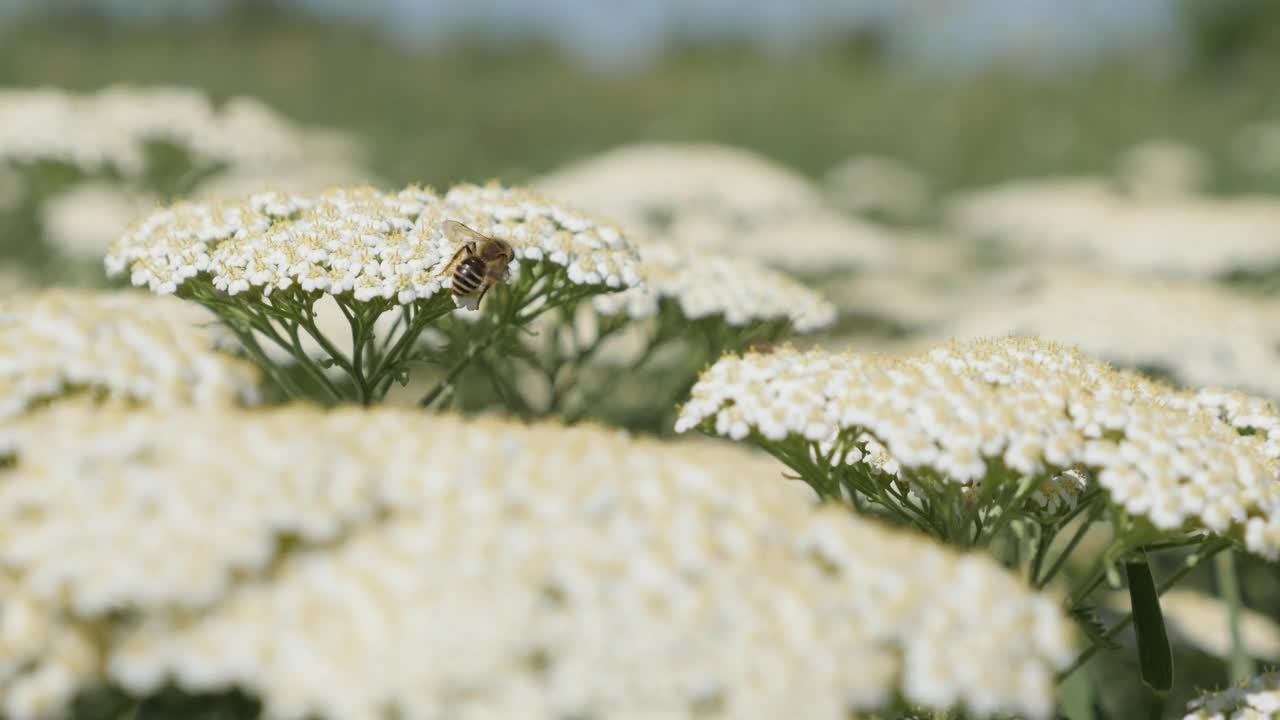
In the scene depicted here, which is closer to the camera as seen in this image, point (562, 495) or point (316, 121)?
point (562, 495)

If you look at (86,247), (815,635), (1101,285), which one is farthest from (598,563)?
(86,247)

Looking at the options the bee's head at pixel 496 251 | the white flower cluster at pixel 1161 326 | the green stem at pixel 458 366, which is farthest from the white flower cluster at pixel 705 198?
the bee's head at pixel 496 251

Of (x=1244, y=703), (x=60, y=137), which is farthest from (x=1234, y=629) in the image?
(x=60, y=137)

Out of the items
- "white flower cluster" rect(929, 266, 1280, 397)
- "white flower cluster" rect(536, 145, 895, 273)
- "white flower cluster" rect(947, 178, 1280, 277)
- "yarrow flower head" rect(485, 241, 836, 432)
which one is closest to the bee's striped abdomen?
"yarrow flower head" rect(485, 241, 836, 432)

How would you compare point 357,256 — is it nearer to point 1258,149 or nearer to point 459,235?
point 459,235

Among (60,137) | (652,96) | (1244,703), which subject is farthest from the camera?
(652,96)

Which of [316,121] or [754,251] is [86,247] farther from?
[316,121]

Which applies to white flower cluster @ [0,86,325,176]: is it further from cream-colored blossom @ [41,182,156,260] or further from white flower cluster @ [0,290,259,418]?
white flower cluster @ [0,290,259,418]

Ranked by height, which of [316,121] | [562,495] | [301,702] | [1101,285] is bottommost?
[301,702]
